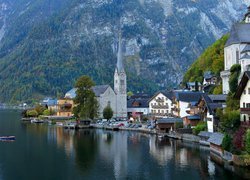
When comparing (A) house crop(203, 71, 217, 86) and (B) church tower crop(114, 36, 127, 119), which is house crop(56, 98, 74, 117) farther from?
(A) house crop(203, 71, 217, 86)

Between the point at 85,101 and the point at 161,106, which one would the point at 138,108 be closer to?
the point at 85,101

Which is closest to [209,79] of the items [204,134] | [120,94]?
[120,94]

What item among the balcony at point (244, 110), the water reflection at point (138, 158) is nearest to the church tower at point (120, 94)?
the water reflection at point (138, 158)

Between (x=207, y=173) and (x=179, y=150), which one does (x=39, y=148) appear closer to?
(x=179, y=150)

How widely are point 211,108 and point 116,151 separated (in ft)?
56.8

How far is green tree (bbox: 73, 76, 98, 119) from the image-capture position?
108438 mm

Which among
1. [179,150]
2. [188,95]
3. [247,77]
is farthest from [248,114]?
[188,95]

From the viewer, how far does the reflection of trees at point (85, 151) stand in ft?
165

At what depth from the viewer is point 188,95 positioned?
292 feet

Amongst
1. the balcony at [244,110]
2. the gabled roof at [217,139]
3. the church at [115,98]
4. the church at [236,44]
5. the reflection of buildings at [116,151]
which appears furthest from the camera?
the church at [115,98]

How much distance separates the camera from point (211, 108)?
218 feet

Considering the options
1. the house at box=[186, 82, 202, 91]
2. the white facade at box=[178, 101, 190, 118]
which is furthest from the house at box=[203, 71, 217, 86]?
the white facade at box=[178, 101, 190, 118]

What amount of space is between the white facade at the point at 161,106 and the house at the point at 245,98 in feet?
155

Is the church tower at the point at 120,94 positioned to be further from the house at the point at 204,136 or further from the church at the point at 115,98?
the house at the point at 204,136
